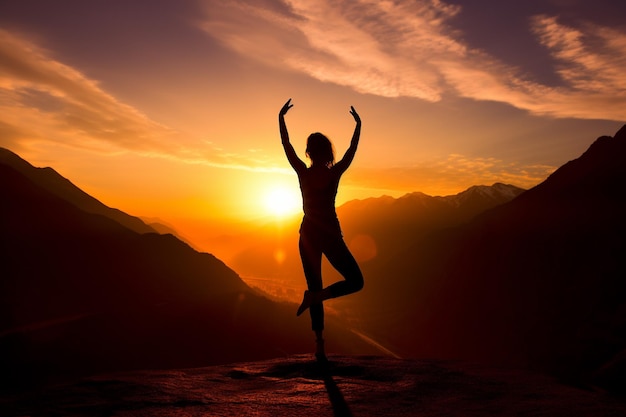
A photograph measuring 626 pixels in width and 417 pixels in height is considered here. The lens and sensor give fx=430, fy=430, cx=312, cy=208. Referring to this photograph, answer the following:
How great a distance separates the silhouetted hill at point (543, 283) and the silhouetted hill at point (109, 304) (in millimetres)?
18609

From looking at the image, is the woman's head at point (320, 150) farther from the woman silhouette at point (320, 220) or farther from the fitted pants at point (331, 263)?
the fitted pants at point (331, 263)

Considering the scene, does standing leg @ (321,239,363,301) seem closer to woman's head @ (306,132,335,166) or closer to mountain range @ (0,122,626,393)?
woman's head @ (306,132,335,166)

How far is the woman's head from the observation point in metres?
5.46

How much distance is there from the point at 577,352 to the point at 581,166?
40.6 metres

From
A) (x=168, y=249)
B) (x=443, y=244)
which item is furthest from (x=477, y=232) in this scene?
(x=168, y=249)

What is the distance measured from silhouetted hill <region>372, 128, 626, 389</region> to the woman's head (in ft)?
132

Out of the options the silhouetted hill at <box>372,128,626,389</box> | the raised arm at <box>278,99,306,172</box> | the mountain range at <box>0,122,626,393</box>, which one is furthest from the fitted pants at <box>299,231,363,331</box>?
the silhouetted hill at <box>372,128,626,389</box>

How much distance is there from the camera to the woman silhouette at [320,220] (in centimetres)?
523

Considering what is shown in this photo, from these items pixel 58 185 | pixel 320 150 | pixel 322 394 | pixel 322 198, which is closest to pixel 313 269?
pixel 322 198

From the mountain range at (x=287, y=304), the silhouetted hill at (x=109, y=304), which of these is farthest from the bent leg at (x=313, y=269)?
the mountain range at (x=287, y=304)

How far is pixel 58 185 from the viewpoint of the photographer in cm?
9350

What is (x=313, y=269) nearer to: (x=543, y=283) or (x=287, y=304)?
(x=287, y=304)

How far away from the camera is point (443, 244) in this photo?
316 feet

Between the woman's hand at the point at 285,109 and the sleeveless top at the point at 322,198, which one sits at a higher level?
the woman's hand at the point at 285,109
